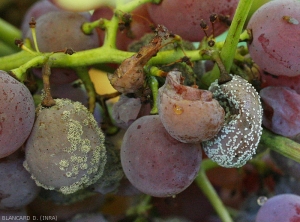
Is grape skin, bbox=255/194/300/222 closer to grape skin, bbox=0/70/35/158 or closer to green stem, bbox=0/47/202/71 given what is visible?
green stem, bbox=0/47/202/71

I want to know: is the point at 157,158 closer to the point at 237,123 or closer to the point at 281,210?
the point at 237,123

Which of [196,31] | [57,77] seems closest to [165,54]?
[196,31]

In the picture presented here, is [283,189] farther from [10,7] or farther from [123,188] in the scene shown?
[10,7]

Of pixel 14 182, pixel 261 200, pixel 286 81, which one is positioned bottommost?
pixel 261 200

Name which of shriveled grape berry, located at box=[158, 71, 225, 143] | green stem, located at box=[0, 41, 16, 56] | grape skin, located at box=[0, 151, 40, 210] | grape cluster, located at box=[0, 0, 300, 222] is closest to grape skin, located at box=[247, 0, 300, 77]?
grape cluster, located at box=[0, 0, 300, 222]

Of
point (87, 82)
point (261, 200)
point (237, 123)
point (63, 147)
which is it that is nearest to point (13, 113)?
point (63, 147)

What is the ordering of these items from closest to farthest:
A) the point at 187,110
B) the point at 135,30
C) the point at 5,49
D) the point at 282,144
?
the point at 187,110 → the point at 282,144 → the point at 135,30 → the point at 5,49
